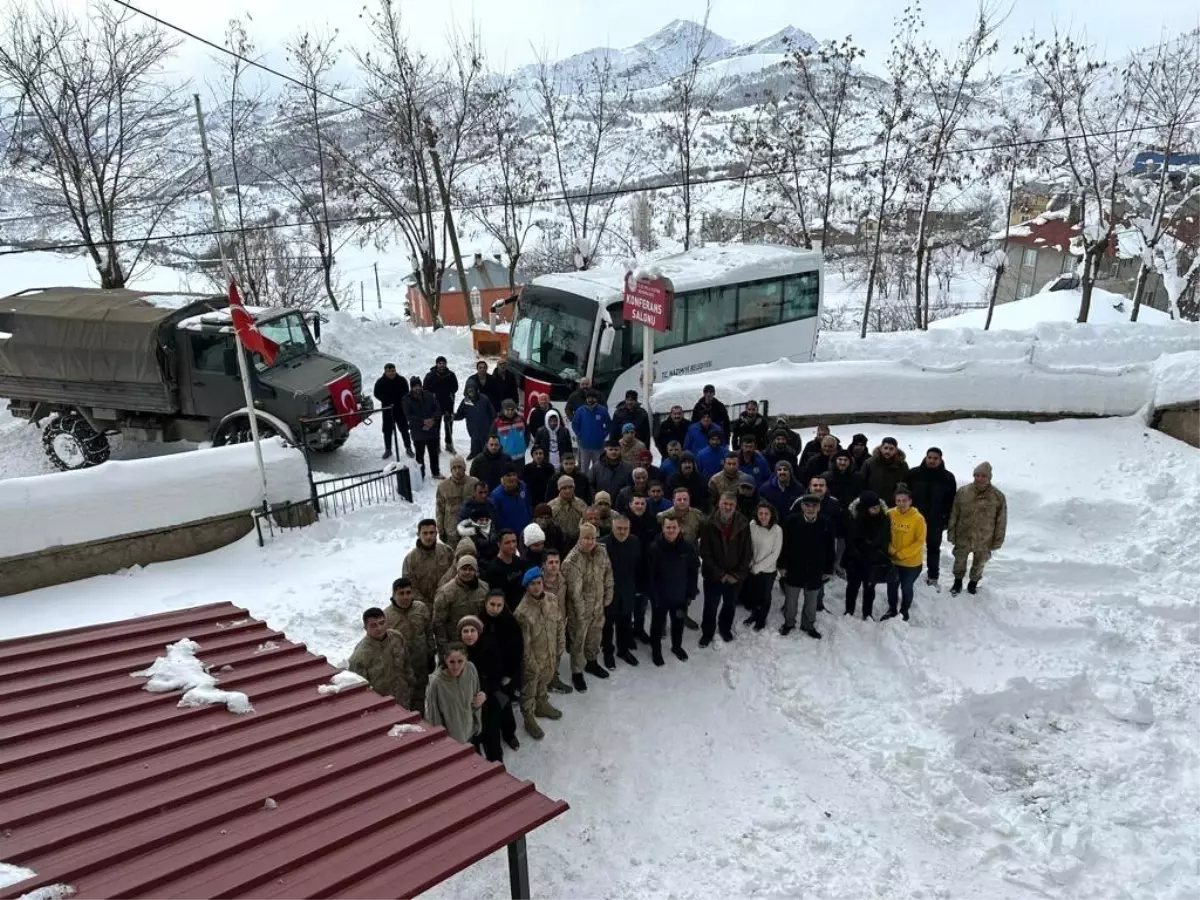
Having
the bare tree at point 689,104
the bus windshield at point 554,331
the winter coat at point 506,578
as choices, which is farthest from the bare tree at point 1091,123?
the winter coat at point 506,578

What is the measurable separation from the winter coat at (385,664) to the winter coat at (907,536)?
464 cm

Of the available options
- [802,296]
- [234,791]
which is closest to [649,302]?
[802,296]

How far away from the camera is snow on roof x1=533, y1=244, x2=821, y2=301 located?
13.6 m

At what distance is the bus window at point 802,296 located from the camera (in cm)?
1595

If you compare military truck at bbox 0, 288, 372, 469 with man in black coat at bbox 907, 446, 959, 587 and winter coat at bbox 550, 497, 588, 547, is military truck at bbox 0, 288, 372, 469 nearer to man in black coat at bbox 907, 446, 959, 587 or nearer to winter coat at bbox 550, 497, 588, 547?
winter coat at bbox 550, 497, 588, 547

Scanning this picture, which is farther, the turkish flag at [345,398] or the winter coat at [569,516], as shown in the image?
the turkish flag at [345,398]

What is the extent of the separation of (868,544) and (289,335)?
31.0 ft

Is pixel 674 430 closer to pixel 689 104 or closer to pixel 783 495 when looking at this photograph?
pixel 783 495

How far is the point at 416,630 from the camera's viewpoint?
5.89 m

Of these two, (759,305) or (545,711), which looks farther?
(759,305)

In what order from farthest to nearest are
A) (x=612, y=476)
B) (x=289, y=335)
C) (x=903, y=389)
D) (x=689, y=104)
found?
(x=689, y=104) → (x=903, y=389) → (x=289, y=335) → (x=612, y=476)

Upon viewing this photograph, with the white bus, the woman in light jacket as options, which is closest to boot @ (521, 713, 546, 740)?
the woman in light jacket

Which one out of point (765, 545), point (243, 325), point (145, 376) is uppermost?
point (243, 325)

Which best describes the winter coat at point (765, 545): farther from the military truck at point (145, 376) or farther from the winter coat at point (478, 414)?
the military truck at point (145, 376)
